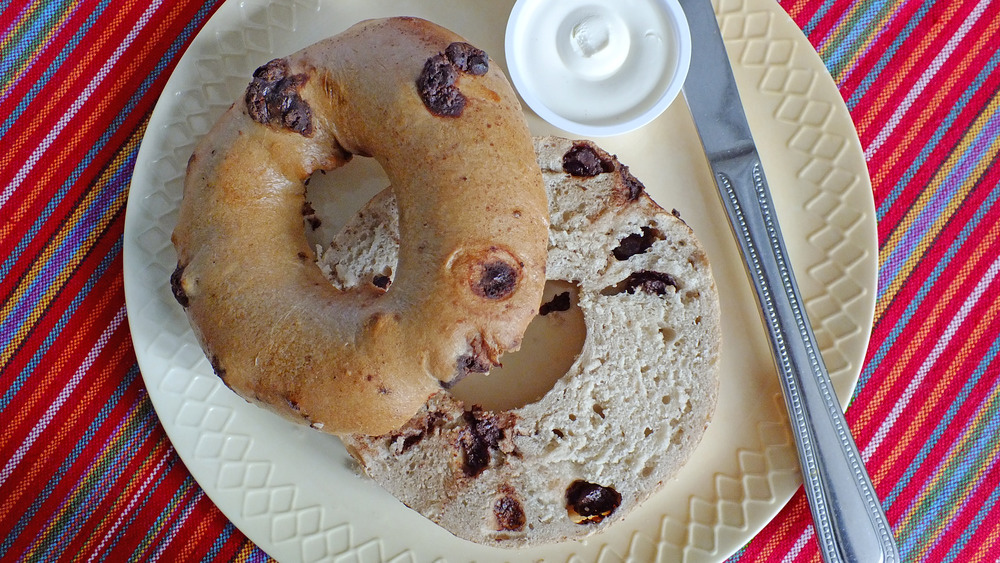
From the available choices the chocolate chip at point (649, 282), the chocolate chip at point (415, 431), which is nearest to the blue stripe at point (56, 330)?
the chocolate chip at point (415, 431)

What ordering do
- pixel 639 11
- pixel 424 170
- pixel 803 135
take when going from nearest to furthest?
pixel 424 170
pixel 639 11
pixel 803 135

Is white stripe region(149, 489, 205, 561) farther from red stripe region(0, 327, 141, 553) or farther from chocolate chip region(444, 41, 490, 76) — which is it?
A: chocolate chip region(444, 41, 490, 76)

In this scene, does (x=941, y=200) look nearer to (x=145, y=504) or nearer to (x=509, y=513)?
(x=509, y=513)

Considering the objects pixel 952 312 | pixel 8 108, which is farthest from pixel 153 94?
pixel 952 312

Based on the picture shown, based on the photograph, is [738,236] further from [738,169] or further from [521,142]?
[521,142]

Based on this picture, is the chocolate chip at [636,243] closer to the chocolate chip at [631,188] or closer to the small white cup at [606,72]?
the chocolate chip at [631,188]
